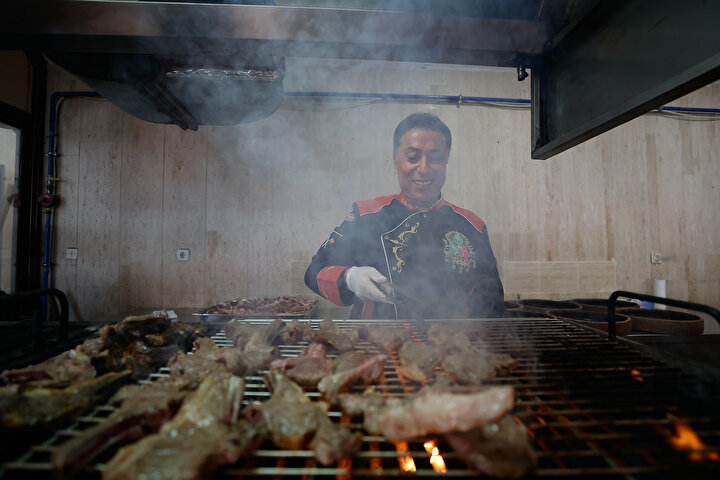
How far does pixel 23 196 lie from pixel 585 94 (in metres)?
6.91

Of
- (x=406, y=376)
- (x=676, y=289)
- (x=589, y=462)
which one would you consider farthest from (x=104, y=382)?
(x=676, y=289)

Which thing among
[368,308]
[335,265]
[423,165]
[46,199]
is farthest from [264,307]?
[46,199]

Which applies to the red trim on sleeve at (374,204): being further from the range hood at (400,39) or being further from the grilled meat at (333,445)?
the grilled meat at (333,445)

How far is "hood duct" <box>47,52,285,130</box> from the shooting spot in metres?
1.86

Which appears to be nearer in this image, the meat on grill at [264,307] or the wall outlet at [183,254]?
the meat on grill at [264,307]

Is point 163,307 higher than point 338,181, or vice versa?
point 338,181

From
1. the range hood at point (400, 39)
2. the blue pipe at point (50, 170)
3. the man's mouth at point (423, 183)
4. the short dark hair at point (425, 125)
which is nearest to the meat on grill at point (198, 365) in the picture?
the range hood at point (400, 39)

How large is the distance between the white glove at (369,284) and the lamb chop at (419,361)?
5.75 ft

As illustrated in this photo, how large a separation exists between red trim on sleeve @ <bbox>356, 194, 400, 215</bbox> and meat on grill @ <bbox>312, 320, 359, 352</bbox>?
2827 mm

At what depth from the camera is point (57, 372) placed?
1.48 meters

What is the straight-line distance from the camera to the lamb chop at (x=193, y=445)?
87cm

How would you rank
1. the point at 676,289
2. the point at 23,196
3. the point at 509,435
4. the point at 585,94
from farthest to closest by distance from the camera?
the point at 676,289, the point at 23,196, the point at 585,94, the point at 509,435

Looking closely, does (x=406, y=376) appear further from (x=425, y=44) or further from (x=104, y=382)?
(x=425, y=44)

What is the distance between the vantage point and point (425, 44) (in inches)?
64.9
